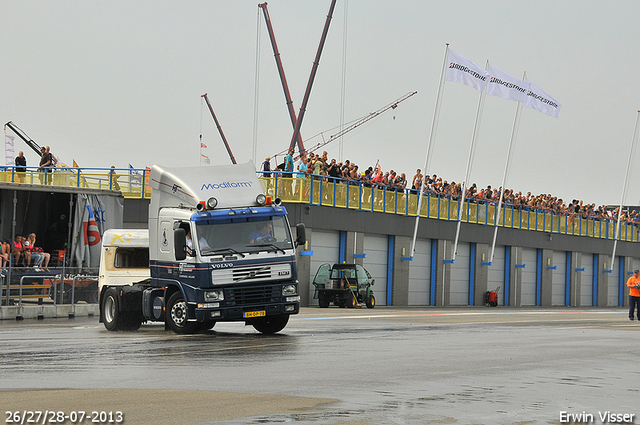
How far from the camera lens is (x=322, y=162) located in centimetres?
3853

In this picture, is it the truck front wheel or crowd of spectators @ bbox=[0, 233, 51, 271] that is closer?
the truck front wheel

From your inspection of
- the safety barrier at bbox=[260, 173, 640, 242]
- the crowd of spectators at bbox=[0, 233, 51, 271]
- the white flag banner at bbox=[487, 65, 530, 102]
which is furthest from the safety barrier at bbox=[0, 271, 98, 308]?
the white flag banner at bbox=[487, 65, 530, 102]

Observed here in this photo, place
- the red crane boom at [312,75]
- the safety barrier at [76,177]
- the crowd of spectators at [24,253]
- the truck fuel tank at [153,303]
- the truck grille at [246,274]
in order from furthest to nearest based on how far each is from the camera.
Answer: the red crane boom at [312,75] → the safety barrier at [76,177] → the crowd of spectators at [24,253] → the truck fuel tank at [153,303] → the truck grille at [246,274]

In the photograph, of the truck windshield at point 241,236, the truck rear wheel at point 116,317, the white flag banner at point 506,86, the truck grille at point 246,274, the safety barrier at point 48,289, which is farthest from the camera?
the white flag banner at point 506,86

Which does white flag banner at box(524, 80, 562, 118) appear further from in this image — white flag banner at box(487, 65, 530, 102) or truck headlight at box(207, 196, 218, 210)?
truck headlight at box(207, 196, 218, 210)

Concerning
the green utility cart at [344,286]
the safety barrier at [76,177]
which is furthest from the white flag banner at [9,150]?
the green utility cart at [344,286]

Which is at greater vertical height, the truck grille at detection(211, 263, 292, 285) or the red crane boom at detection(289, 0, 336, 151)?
the red crane boom at detection(289, 0, 336, 151)

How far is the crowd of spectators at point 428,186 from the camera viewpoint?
38.2 m

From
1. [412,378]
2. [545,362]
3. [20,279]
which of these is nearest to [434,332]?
[545,362]

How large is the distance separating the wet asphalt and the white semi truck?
2.07ft

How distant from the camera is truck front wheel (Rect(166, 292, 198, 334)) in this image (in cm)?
1839

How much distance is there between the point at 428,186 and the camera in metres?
44.8

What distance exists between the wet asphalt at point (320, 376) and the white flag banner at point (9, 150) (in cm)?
2331

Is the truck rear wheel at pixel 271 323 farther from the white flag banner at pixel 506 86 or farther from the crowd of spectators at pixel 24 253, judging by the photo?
the white flag banner at pixel 506 86
